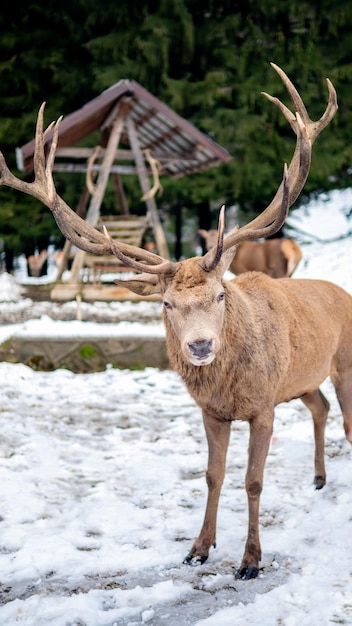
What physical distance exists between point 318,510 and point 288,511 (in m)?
0.18

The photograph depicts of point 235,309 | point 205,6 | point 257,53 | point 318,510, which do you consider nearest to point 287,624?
point 318,510

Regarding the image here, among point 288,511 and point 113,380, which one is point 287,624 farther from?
point 113,380

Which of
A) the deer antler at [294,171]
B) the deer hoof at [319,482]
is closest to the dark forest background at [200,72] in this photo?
the deer antler at [294,171]

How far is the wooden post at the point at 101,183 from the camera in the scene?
10430 mm

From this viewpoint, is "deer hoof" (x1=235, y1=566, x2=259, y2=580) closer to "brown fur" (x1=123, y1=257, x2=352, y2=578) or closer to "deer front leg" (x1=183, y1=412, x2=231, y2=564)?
"brown fur" (x1=123, y1=257, x2=352, y2=578)

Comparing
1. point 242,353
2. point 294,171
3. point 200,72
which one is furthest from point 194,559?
point 200,72

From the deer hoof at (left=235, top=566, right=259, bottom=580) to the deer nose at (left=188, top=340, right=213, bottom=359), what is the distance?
107cm

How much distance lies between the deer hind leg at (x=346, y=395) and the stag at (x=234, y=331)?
0.20m

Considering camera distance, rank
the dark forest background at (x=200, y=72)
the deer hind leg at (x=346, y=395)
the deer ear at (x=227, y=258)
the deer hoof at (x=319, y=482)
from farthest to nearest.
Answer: the dark forest background at (x=200, y=72)
the deer hind leg at (x=346, y=395)
the deer hoof at (x=319, y=482)
the deer ear at (x=227, y=258)

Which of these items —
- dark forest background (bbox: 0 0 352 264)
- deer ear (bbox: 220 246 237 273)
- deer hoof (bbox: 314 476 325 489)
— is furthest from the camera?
dark forest background (bbox: 0 0 352 264)

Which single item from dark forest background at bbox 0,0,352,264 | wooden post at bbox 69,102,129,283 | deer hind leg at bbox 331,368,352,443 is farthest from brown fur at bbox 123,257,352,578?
dark forest background at bbox 0,0,352,264

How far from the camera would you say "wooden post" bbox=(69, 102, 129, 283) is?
1043 cm

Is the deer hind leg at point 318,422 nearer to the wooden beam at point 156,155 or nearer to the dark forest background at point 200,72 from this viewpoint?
the wooden beam at point 156,155

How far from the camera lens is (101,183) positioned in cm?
1067
